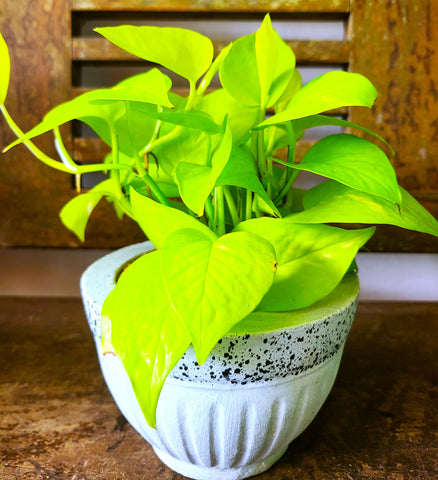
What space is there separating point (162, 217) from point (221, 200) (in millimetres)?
53

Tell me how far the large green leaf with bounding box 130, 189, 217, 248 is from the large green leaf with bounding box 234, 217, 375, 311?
4 centimetres

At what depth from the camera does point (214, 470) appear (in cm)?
41

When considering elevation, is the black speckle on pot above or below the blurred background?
below

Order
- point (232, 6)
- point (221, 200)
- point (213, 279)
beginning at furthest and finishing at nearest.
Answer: point (232, 6)
point (221, 200)
point (213, 279)

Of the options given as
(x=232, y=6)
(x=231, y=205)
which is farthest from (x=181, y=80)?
(x=231, y=205)

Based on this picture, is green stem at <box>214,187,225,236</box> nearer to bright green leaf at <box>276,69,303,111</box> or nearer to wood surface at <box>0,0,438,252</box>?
bright green leaf at <box>276,69,303,111</box>

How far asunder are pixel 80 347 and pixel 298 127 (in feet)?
1.29

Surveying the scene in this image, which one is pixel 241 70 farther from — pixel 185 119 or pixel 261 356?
pixel 261 356

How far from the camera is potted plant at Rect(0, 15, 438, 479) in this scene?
30 centimetres

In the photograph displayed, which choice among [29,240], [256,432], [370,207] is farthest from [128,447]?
[29,240]

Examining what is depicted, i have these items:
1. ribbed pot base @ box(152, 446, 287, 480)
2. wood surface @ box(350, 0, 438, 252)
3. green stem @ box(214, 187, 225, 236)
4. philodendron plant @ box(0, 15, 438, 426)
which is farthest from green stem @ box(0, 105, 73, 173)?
wood surface @ box(350, 0, 438, 252)

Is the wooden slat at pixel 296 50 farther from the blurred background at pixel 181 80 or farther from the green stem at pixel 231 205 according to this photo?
the green stem at pixel 231 205

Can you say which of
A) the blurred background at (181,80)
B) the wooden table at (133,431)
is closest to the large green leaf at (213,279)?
the wooden table at (133,431)

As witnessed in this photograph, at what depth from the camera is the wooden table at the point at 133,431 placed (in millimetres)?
432
